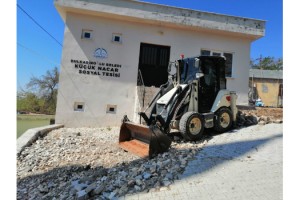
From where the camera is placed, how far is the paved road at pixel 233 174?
466 centimetres

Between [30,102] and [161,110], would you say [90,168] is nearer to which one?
[161,110]

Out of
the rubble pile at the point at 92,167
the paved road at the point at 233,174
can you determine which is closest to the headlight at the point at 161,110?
the rubble pile at the point at 92,167

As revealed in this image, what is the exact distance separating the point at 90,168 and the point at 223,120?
496 cm

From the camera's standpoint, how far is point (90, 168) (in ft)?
24.0

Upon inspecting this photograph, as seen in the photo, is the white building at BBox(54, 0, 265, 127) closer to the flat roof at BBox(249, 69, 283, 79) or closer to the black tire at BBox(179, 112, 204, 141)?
the black tire at BBox(179, 112, 204, 141)

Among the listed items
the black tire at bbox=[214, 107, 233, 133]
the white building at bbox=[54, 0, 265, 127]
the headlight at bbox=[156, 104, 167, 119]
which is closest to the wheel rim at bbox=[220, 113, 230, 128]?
the black tire at bbox=[214, 107, 233, 133]

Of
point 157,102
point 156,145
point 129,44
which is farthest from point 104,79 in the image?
point 156,145

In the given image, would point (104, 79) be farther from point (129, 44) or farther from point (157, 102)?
point (157, 102)

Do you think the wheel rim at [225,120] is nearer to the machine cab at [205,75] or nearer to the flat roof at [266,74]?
the machine cab at [205,75]

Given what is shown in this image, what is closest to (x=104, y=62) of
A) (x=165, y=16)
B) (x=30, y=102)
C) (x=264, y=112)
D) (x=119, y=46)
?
(x=119, y=46)

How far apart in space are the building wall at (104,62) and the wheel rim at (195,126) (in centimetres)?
525

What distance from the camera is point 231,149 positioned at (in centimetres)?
762

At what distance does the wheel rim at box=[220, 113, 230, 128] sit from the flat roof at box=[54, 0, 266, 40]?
5945 millimetres
